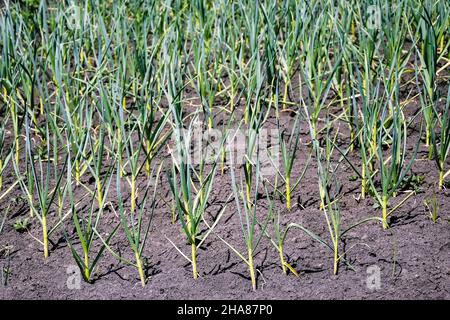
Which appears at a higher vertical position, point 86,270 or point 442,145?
point 442,145

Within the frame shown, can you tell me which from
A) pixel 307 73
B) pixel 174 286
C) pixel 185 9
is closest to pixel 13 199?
pixel 174 286

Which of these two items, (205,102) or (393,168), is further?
(205,102)

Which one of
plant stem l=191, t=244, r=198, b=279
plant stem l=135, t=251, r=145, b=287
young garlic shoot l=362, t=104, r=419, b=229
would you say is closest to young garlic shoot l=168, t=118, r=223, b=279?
plant stem l=191, t=244, r=198, b=279

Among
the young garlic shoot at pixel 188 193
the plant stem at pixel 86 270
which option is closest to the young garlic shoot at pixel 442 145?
the young garlic shoot at pixel 188 193

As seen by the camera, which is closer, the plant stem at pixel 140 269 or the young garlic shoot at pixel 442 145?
the plant stem at pixel 140 269

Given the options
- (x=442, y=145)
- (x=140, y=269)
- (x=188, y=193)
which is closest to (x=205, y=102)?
(x=188, y=193)

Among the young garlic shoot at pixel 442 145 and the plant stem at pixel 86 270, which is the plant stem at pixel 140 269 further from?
the young garlic shoot at pixel 442 145

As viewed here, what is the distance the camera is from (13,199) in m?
2.37

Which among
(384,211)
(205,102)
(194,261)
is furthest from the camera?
(205,102)

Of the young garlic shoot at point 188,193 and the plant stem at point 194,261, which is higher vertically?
the young garlic shoot at point 188,193

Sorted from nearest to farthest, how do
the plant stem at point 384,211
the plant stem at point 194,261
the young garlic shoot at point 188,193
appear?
the young garlic shoot at point 188,193 < the plant stem at point 194,261 < the plant stem at point 384,211

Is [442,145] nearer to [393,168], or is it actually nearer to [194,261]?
[393,168]

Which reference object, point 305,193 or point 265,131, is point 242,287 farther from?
point 265,131

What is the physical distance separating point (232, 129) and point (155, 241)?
644mm
